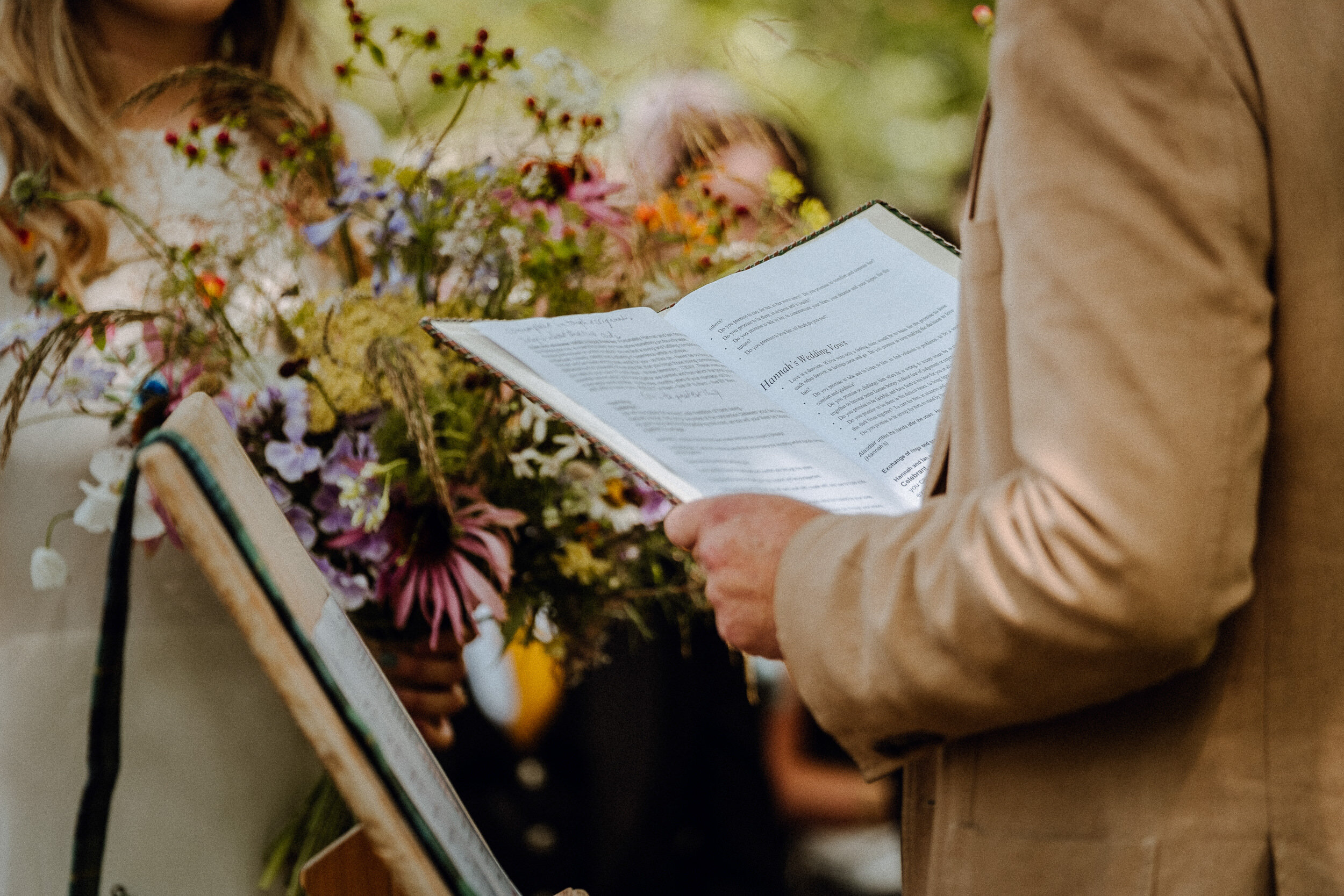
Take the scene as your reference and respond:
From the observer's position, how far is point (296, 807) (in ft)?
4.11

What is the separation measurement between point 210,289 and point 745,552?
2.21 ft

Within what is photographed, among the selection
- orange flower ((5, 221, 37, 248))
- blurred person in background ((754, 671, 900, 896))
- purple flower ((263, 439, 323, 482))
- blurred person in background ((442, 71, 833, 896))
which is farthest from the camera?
blurred person in background ((754, 671, 900, 896))

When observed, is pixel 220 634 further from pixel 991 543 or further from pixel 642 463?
pixel 991 543

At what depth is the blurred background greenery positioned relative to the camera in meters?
2.15

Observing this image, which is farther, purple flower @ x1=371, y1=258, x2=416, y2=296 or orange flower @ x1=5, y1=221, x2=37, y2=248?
orange flower @ x1=5, y1=221, x2=37, y2=248

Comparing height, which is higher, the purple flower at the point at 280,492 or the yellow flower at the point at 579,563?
the purple flower at the point at 280,492

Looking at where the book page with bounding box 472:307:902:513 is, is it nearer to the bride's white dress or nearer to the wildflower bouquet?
the wildflower bouquet

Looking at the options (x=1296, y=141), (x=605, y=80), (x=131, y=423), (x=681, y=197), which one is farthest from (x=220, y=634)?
(x=1296, y=141)

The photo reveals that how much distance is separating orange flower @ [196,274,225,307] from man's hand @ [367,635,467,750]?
39cm

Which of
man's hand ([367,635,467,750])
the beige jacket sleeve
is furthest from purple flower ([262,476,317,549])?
the beige jacket sleeve

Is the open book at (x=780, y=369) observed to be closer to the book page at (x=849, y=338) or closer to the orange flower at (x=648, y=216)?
the book page at (x=849, y=338)

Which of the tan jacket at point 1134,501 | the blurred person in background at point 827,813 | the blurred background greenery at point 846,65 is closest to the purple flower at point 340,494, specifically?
the tan jacket at point 1134,501

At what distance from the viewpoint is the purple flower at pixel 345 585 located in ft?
3.21

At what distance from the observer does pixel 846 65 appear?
7.00 ft
